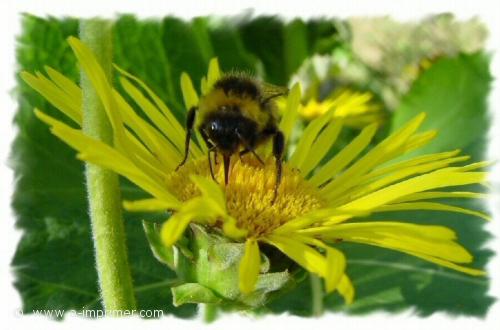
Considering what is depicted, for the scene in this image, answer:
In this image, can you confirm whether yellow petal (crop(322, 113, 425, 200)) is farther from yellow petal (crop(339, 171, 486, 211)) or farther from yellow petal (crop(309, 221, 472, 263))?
yellow petal (crop(309, 221, 472, 263))

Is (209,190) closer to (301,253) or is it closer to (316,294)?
(301,253)

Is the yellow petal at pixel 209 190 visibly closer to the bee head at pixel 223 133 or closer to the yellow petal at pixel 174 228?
the yellow petal at pixel 174 228

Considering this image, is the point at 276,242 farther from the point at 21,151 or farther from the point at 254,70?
the point at 254,70

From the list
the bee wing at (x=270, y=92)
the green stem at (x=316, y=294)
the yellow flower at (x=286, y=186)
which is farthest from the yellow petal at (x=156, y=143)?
the green stem at (x=316, y=294)

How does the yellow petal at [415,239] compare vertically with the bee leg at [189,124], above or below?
below

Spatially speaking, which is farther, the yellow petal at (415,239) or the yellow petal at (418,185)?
the yellow petal at (418,185)

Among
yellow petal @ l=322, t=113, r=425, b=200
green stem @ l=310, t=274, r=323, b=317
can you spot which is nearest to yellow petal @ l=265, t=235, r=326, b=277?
yellow petal @ l=322, t=113, r=425, b=200

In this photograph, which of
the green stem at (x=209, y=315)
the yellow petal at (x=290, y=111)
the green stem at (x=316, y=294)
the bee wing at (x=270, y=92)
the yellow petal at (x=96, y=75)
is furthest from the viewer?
the green stem at (x=316, y=294)
